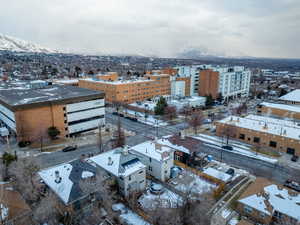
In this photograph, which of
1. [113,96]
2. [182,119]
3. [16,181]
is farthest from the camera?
[113,96]

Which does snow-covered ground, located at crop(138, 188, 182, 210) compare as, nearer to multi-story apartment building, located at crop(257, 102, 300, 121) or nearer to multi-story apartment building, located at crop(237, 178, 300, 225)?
multi-story apartment building, located at crop(237, 178, 300, 225)

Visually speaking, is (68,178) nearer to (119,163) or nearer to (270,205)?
(119,163)

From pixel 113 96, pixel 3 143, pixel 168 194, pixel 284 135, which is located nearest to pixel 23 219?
pixel 168 194

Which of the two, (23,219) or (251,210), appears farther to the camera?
(251,210)

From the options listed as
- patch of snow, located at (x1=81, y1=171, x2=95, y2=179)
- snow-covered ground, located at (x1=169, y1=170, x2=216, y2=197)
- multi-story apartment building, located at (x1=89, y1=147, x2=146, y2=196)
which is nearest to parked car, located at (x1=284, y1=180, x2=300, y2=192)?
snow-covered ground, located at (x1=169, y1=170, x2=216, y2=197)

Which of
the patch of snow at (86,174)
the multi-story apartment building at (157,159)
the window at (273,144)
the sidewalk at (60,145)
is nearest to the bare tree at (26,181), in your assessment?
the patch of snow at (86,174)

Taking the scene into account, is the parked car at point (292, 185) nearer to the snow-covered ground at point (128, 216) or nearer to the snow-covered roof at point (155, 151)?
the snow-covered roof at point (155, 151)

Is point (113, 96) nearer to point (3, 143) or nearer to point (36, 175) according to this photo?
point (3, 143)
